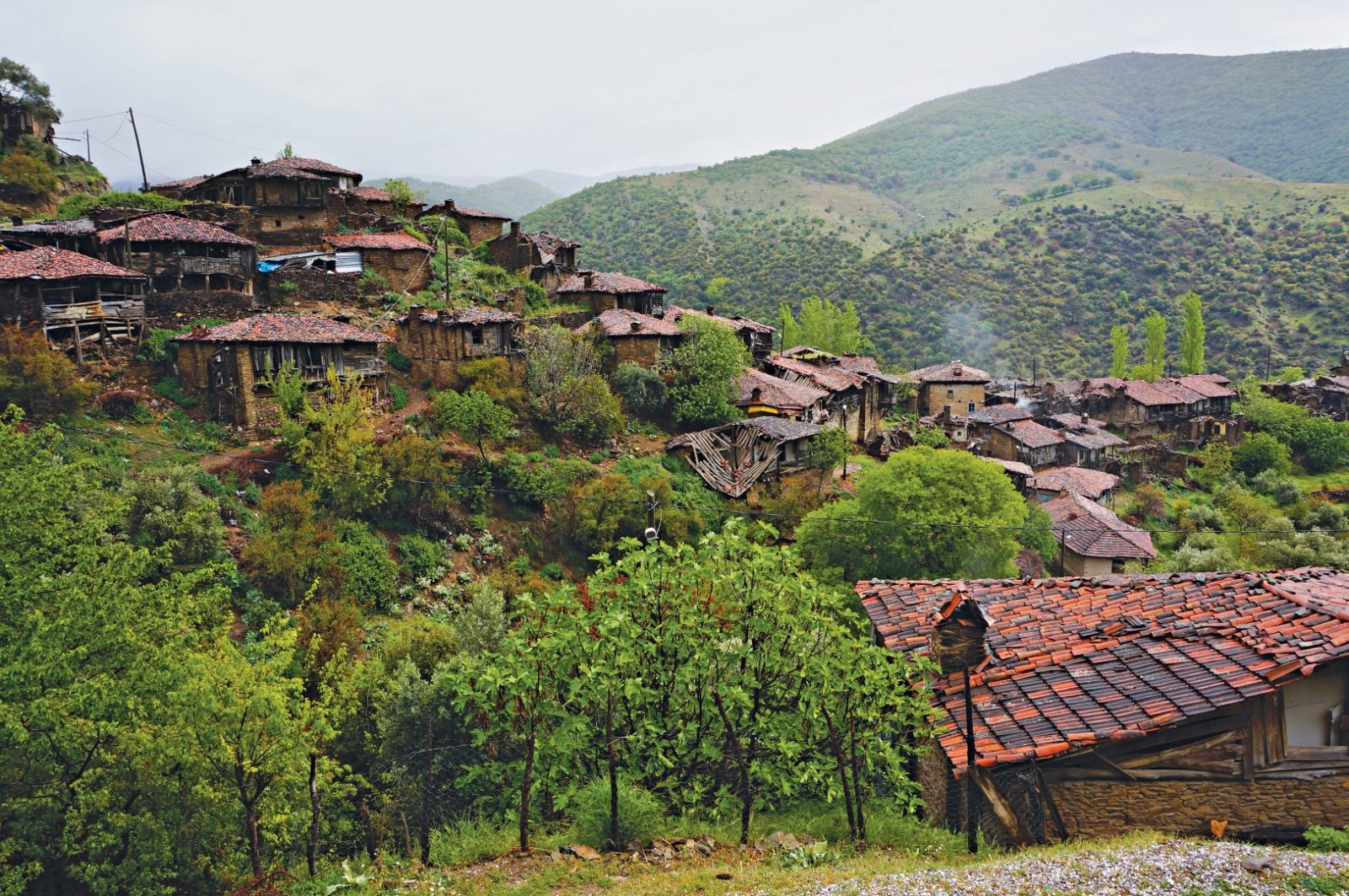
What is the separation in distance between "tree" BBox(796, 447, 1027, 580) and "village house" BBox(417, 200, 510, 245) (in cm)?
3305

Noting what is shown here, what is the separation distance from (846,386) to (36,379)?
37.8 metres

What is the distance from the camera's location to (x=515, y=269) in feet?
160

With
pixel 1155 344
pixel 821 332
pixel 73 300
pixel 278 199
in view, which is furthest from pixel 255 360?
pixel 1155 344

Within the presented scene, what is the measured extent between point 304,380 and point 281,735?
19040mm

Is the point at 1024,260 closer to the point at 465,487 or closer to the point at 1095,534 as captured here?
the point at 1095,534

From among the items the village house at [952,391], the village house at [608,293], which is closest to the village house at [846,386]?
the village house at [952,391]

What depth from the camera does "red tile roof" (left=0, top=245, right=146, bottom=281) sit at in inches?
1075

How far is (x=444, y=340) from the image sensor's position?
34.0 m

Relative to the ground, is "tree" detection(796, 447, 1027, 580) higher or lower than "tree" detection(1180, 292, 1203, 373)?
lower

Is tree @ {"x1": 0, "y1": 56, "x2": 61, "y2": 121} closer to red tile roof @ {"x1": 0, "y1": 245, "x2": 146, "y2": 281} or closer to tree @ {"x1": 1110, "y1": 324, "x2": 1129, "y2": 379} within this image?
red tile roof @ {"x1": 0, "y1": 245, "x2": 146, "y2": 281}

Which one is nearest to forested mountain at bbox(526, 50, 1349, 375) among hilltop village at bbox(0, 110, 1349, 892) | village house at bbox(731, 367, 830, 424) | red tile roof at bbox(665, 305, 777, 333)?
hilltop village at bbox(0, 110, 1349, 892)

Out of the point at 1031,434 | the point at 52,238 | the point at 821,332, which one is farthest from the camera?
the point at 821,332

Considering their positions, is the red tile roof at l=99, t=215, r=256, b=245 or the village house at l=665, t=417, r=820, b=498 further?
the village house at l=665, t=417, r=820, b=498

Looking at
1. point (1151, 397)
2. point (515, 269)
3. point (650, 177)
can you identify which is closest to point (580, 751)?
point (515, 269)
